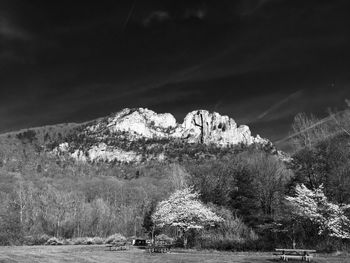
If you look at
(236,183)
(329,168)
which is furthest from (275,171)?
(329,168)

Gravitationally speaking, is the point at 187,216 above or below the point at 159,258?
above

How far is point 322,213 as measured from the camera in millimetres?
35125

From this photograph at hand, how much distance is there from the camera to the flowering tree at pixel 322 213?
33.0m

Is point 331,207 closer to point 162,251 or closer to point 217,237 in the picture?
point 217,237

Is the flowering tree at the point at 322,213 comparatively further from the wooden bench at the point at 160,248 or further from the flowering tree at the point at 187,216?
the wooden bench at the point at 160,248

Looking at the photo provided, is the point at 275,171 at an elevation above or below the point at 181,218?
→ above

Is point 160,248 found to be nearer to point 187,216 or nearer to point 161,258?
point 187,216

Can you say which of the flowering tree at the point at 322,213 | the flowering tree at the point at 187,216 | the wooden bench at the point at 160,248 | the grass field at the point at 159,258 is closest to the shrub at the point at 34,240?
the flowering tree at the point at 187,216

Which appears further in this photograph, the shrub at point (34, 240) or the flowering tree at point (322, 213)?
the shrub at point (34, 240)

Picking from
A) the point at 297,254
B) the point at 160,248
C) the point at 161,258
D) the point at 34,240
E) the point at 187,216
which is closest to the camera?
the point at 297,254

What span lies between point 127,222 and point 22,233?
29735 millimetres

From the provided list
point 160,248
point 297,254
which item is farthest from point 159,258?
point 297,254

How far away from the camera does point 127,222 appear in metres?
86.1

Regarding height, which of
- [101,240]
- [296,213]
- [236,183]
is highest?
[236,183]
